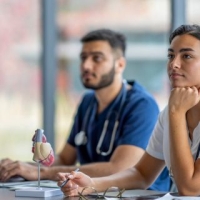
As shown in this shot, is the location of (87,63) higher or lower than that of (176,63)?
higher

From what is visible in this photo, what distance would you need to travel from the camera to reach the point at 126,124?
3770 mm

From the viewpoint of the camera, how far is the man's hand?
3311mm

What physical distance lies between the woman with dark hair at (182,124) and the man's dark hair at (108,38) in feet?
4.43

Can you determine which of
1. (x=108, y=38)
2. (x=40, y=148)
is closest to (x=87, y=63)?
(x=108, y=38)

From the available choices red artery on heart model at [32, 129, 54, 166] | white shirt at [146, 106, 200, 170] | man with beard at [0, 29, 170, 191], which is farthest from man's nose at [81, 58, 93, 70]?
red artery on heart model at [32, 129, 54, 166]

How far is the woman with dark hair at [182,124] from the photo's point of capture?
264 centimetres

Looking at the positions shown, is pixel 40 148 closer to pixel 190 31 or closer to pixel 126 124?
pixel 190 31

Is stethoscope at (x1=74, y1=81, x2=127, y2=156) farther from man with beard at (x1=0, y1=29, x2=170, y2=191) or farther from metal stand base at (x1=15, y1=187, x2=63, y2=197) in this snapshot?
metal stand base at (x1=15, y1=187, x2=63, y2=197)

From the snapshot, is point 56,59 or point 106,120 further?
point 56,59

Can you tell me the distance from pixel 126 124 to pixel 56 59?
8.01ft

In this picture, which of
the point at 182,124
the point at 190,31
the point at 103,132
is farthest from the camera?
the point at 103,132

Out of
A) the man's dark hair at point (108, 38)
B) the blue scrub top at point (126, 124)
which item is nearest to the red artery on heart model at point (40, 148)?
the blue scrub top at point (126, 124)

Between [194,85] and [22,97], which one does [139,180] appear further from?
[22,97]

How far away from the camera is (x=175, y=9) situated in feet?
18.1
